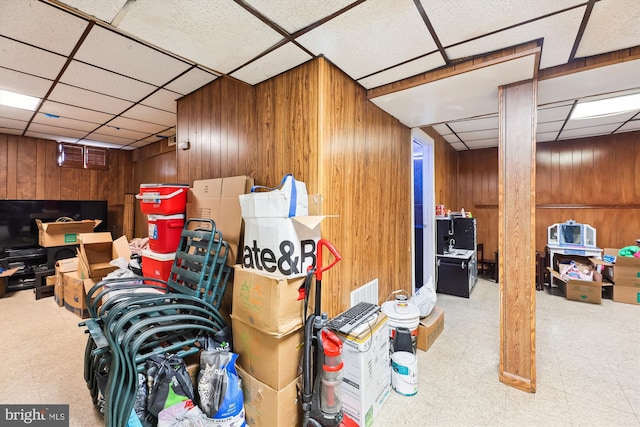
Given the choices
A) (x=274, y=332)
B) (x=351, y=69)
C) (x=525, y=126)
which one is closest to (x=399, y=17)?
(x=351, y=69)

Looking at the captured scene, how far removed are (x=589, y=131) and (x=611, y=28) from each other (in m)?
3.76

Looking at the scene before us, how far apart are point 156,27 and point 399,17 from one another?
4.68 feet

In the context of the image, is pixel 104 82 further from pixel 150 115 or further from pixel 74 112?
pixel 74 112

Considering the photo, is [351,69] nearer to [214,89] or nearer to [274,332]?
[214,89]

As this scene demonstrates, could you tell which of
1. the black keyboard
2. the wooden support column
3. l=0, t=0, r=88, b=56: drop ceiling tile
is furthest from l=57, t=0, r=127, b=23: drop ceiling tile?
the wooden support column

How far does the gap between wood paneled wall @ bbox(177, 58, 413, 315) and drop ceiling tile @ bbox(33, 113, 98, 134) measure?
1958 mm

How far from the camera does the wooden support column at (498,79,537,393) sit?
215 cm

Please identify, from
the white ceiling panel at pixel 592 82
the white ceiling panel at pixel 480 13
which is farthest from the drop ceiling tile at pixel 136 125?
the white ceiling panel at pixel 592 82

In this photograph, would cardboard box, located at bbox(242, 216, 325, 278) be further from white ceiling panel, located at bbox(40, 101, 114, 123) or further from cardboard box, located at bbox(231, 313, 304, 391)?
white ceiling panel, located at bbox(40, 101, 114, 123)

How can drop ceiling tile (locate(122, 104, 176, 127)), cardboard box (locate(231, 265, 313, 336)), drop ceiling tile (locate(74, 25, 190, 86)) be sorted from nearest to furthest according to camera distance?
cardboard box (locate(231, 265, 313, 336))
drop ceiling tile (locate(74, 25, 190, 86))
drop ceiling tile (locate(122, 104, 176, 127))

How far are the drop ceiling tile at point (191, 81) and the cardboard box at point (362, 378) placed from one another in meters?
2.50

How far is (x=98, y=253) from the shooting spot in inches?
145

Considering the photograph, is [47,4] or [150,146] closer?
[47,4]

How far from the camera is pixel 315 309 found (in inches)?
68.8
